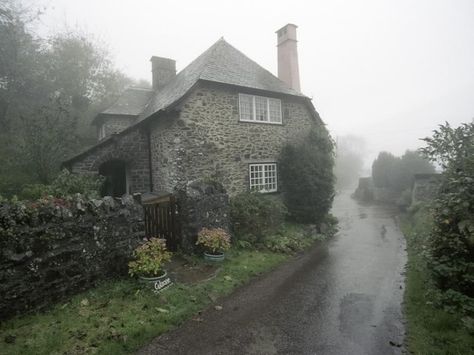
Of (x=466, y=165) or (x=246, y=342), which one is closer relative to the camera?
(x=246, y=342)

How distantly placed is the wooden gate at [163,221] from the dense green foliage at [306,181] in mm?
7195

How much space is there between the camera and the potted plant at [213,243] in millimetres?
8289

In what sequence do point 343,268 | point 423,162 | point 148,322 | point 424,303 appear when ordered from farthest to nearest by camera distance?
1. point 423,162
2. point 343,268
3. point 424,303
4. point 148,322

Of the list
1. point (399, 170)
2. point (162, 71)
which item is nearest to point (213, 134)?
point (162, 71)

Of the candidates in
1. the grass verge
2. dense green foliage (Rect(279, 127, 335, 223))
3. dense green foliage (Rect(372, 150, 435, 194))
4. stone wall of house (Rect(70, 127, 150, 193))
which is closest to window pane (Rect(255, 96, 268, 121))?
dense green foliage (Rect(279, 127, 335, 223))

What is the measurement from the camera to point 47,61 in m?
22.2

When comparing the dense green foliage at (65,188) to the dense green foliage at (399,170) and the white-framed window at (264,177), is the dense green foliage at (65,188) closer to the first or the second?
the white-framed window at (264,177)

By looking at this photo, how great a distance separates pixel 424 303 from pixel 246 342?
378cm

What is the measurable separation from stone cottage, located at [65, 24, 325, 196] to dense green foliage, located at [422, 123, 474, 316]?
325 inches

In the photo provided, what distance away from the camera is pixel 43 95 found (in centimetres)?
2141

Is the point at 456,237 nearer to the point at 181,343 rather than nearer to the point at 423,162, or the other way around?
the point at 181,343

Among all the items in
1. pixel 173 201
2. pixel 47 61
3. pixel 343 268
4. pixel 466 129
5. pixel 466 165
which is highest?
pixel 47 61

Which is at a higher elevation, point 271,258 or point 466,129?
point 466,129

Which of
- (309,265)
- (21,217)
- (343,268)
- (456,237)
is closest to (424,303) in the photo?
(456,237)
